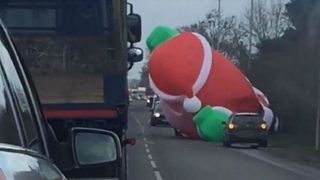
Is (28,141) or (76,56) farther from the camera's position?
(76,56)

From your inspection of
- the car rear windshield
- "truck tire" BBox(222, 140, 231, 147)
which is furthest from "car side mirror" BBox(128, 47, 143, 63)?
"truck tire" BBox(222, 140, 231, 147)

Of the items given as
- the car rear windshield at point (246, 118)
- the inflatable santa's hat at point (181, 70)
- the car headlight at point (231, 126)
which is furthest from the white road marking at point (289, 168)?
the inflatable santa's hat at point (181, 70)

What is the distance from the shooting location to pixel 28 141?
3789 millimetres

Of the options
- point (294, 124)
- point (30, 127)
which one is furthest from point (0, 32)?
point (294, 124)

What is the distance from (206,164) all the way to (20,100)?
27.9 metres

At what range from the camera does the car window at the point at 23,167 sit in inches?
117

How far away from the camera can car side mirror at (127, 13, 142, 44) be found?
52.3 feet

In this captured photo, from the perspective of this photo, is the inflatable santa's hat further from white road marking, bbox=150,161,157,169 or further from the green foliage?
white road marking, bbox=150,161,157,169

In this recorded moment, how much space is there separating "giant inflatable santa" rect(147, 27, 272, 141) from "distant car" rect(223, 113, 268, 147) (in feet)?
10.6

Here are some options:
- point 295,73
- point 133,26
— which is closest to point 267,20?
point 295,73

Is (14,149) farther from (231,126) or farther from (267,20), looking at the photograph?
(267,20)

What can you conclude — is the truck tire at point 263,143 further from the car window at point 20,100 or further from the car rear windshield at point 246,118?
the car window at point 20,100

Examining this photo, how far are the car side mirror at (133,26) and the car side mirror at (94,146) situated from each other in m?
9.92

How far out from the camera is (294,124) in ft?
175
